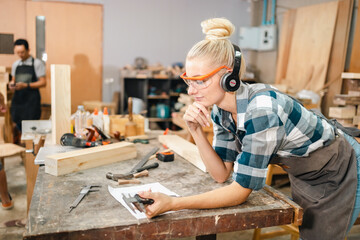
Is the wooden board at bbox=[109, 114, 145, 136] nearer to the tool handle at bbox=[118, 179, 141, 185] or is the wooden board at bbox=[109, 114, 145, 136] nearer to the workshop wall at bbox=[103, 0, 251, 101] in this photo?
the tool handle at bbox=[118, 179, 141, 185]

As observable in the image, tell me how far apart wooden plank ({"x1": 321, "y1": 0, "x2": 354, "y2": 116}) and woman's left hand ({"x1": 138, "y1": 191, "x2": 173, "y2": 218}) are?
4.60 metres

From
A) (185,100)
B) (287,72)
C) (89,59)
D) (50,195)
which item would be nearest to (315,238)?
(50,195)

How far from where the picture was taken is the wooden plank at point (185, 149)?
1896 millimetres

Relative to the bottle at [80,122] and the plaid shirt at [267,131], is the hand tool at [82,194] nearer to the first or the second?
the plaid shirt at [267,131]

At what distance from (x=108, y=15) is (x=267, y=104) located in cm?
604

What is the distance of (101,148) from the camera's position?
1.95m

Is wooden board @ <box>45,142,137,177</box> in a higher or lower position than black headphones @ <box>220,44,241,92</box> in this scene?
lower

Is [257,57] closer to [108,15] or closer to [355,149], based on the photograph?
[108,15]

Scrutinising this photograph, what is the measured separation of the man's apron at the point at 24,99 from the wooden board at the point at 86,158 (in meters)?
3.70

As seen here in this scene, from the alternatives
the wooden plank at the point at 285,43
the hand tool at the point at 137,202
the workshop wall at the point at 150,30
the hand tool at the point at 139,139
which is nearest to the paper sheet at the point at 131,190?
the hand tool at the point at 137,202

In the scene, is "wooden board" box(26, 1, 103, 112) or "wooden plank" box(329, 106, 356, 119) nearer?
"wooden plank" box(329, 106, 356, 119)

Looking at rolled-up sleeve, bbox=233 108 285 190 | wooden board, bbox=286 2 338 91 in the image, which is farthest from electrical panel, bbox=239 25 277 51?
rolled-up sleeve, bbox=233 108 285 190

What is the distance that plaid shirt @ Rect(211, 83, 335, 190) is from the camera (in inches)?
49.2

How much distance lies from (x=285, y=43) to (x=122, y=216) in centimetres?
563
